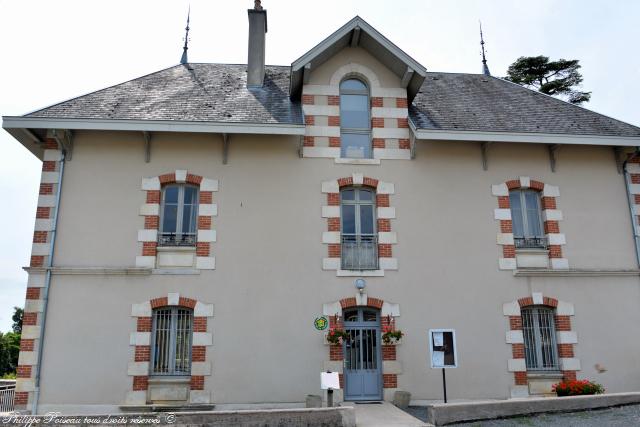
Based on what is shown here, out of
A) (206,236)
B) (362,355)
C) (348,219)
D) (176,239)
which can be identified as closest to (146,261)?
(176,239)

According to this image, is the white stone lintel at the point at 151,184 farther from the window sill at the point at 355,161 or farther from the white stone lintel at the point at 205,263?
the window sill at the point at 355,161

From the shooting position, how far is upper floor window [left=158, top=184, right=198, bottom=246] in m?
10.3

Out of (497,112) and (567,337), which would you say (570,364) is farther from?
(497,112)

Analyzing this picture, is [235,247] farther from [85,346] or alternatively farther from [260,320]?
[85,346]

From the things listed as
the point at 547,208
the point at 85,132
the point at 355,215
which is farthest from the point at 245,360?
the point at 547,208

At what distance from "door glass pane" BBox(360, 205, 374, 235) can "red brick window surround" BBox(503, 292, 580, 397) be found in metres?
3.05

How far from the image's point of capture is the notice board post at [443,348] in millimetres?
8742

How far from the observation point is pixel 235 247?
33.6 ft

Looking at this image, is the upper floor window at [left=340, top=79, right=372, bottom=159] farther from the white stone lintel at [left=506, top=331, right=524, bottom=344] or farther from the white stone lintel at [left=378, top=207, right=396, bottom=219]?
the white stone lintel at [left=506, top=331, right=524, bottom=344]

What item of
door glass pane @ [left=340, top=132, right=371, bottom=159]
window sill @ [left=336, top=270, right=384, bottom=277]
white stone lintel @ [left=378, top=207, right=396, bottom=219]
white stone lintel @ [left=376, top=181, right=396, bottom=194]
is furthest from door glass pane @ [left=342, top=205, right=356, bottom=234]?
door glass pane @ [left=340, top=132, right=371, bottom=159]

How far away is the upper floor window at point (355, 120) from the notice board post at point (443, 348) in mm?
4033

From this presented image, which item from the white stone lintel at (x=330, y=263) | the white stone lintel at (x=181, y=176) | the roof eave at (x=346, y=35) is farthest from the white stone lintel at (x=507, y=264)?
the white stone lintel at (x=181, y=176)

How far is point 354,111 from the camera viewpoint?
11375 millimetres

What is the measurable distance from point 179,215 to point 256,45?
4616mm
